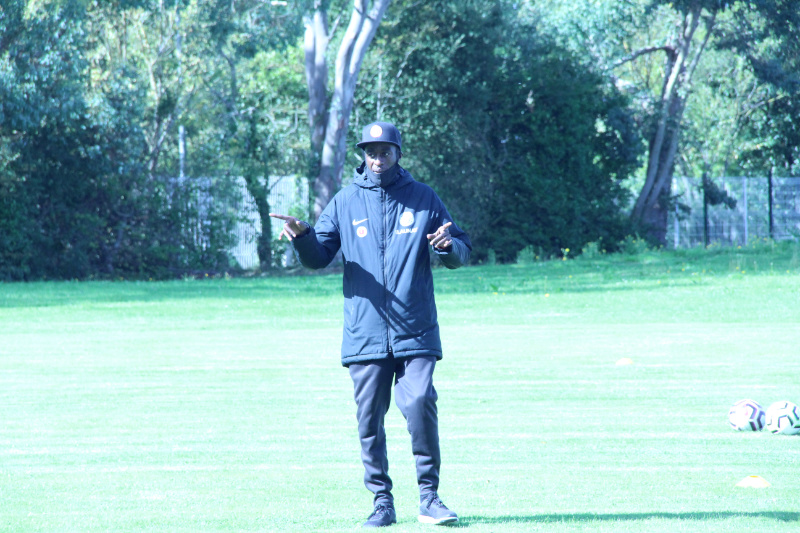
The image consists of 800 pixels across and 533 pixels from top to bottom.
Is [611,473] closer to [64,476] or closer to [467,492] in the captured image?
[467,492]

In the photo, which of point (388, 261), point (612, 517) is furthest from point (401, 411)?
point (612, 517)

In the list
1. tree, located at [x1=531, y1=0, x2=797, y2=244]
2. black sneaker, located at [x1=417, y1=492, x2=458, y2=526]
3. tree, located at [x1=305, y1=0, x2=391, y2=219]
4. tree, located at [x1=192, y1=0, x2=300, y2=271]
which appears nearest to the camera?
black sneaker, located at [x1=417, y1=492, x2=458, y2=526]

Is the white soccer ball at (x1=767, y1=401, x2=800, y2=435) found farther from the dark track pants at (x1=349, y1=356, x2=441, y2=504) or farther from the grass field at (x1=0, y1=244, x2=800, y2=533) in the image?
the dark track pants at (x1=349, y1=356, x2=441, y2=504)

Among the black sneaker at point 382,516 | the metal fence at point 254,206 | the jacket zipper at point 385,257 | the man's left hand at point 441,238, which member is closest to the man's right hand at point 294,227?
the jacket zipper at point 385,257

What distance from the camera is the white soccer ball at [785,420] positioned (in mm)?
8281

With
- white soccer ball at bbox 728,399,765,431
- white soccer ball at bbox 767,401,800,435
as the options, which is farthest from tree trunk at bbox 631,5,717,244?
white soccer ball at bbox 767,401,800,435

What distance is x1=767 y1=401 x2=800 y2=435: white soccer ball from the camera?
828 centimetres

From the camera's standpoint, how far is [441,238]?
5.57 m

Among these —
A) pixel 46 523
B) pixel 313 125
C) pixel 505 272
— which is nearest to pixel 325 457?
pixel 46 523

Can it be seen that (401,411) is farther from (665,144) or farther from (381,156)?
(665,144)

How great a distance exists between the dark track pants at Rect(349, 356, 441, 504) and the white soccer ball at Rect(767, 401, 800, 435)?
12.1 feet

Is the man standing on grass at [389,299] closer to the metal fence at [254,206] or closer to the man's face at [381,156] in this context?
the man's face at [381,156]

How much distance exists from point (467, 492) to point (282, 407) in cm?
378

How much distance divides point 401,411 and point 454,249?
0.85 metres
